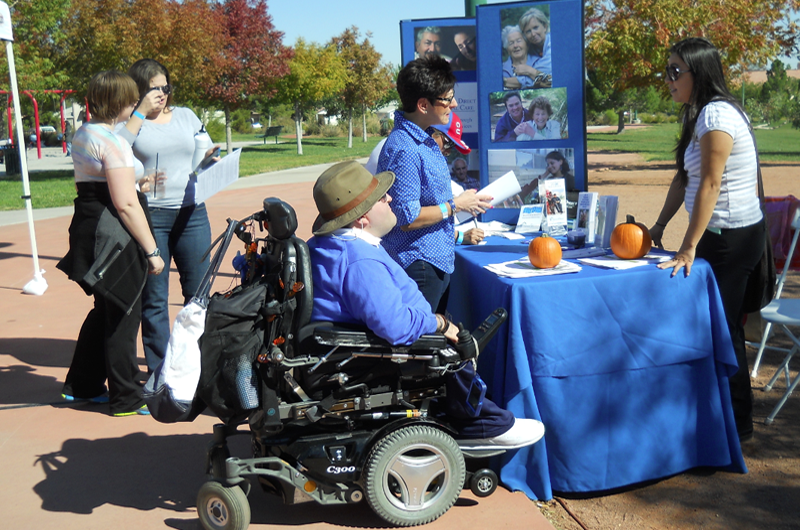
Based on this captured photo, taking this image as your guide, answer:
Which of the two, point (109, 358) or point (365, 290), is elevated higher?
point (365, 290)

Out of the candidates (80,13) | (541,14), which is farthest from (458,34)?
(80,13)

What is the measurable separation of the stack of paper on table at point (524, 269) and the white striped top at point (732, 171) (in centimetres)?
69

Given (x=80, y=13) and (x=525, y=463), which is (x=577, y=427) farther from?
(x=80, y=13)

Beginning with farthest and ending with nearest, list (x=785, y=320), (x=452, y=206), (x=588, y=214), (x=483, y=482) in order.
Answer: (x=588, y=214), (x=785, y=320), (x=452, y=206), (x=483, y=482)

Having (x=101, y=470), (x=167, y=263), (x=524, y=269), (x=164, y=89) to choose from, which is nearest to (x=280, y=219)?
(x=524, y=269)

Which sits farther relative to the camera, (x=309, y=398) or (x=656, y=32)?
(x=656, y=32)

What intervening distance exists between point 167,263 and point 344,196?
7.88 ft

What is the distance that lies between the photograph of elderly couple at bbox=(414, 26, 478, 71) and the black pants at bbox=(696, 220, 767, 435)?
238 cm

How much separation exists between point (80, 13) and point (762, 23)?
2073cm

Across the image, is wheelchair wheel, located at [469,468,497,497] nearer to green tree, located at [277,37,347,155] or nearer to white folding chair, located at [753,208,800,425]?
white folding chair, located at [753,208,800,425]

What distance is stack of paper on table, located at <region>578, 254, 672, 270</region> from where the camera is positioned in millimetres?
3385

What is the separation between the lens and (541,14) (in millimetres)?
4629

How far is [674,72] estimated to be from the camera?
3.50 m

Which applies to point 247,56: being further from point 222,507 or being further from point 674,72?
point 222,507
